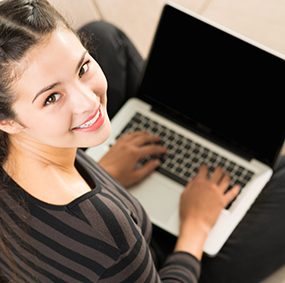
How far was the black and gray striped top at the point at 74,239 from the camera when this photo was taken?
653 millimetres

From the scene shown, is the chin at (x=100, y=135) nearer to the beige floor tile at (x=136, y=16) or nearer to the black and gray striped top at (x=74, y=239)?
the black and gray striped top at (x=74, y=239)

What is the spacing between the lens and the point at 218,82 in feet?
3.03

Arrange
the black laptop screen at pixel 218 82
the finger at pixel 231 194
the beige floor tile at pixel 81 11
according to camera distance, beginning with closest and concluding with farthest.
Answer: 1. the black laptop screen at pixel 218 82
2. the finger at pixel 231 194
3. the beige floor tile at pixel 81 11

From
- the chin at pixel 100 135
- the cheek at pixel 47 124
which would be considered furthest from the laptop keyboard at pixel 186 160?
the cheek at pixel 47 124

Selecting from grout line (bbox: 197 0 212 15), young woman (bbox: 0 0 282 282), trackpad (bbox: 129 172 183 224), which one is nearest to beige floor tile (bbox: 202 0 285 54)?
grout line (bbox: 197 0 212 15)

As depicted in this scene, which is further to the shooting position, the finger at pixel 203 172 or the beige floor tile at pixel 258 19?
the beige floor tile at pixel 258 19

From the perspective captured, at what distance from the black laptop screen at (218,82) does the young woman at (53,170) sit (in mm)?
313

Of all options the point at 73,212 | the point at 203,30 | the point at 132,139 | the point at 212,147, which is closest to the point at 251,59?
the point at 203,30

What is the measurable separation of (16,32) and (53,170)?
30 centimetres

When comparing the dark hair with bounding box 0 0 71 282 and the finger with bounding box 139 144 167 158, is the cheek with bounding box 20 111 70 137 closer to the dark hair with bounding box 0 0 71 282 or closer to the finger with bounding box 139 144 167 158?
the dark hair with bounding box 0 0 71 282

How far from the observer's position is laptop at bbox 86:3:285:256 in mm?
865

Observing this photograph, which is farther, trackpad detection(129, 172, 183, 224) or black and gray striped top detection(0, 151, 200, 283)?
trackpad detection(129, 172, 183, 224)

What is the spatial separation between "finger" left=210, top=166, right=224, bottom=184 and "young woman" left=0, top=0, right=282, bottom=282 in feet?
1.01

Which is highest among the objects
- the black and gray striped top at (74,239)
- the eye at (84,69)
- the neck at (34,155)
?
the eye at (84,69)
